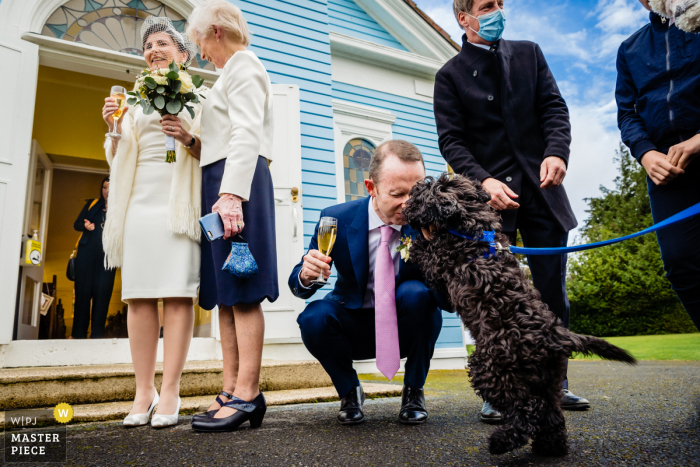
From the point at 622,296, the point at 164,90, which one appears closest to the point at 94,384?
the point at 164,90

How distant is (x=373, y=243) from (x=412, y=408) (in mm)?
811

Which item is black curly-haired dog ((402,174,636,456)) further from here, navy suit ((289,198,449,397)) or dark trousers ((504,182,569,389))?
dark trousers ((504,182,569,389))

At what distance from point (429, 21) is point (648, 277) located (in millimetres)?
14991

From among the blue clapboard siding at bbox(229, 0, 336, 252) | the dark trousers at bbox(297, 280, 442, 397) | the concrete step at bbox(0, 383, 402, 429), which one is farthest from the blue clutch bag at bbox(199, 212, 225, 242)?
the blue clapboard siding at bbox(229, 0, 336, 252)

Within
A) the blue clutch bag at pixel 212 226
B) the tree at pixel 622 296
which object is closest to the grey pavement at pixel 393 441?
the blue clutch bag at pixel 212 226

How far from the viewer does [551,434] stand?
1431mm

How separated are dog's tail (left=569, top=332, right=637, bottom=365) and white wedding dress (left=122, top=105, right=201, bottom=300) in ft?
5.63

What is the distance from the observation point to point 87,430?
7.15 ft

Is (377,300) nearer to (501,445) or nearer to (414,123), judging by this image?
(501,445)

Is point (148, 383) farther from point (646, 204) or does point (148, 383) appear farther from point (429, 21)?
point (646, 204)

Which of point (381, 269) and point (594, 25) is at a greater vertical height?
point (594, 25)

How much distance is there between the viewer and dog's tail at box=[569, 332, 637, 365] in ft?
4.71

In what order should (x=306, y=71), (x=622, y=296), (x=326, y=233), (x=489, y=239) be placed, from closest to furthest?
(x=489, y=239), (x=326, y=233), (x=306, y=71), (x=622, y=296)

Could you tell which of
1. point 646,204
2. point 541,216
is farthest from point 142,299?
point 646,204
